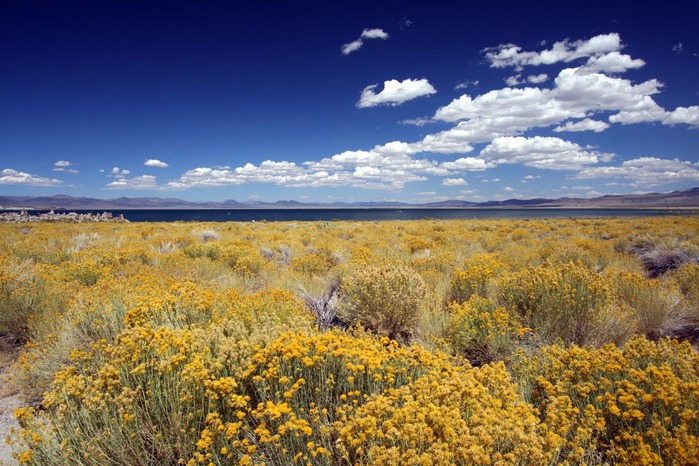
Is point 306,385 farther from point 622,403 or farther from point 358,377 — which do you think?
point 622,403

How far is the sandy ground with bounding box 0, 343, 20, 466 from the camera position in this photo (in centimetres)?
356

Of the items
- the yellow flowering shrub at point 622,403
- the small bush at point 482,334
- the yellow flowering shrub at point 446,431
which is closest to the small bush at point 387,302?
the small bush at point 482,334

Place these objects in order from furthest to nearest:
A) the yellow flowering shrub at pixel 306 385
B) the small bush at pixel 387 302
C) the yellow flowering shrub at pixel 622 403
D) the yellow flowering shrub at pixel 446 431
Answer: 1. the small bush at pixel 387 302
2. the yellow flowering shrub at pixel 306 385
3. the yellow flowering shrub at pixel 622 403
4. the yellow flowering shrub at pixel 446 431

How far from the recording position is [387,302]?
630 centimetres

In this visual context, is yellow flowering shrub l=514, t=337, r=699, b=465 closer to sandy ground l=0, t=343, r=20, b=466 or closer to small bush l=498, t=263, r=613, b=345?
small bush l=498, t=263, r=613, b=345

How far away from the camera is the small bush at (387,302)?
6.29 m

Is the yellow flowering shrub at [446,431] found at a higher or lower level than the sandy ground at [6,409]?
higher

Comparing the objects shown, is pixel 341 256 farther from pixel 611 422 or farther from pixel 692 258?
pixel 692 258

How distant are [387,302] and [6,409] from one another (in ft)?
17.4

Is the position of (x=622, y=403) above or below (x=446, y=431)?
below

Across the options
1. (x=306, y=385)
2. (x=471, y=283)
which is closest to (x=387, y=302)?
(x=471, y=283)

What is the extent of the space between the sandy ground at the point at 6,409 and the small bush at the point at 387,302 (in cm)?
454

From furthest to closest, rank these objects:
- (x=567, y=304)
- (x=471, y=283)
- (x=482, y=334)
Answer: (x=471, y=283)
(x=567, y=304)
(x=482, y=334)

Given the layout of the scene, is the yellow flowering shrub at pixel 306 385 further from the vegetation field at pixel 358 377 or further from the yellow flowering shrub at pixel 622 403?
the yellow flowering shrub at pixel 622 403
